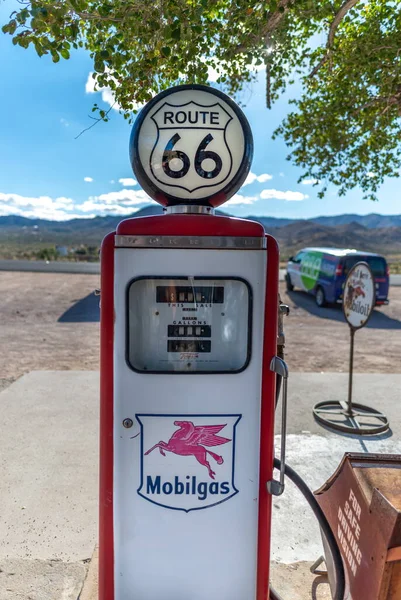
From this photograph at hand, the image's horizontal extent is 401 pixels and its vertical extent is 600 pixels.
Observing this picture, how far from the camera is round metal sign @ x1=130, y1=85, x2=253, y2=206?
1796 mm

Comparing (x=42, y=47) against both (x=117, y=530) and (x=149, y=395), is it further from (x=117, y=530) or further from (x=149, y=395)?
(x=117, y=530)

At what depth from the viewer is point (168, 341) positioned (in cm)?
179

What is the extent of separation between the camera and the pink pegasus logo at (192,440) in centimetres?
178

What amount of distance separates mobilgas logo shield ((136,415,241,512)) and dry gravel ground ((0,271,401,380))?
4.05 meters

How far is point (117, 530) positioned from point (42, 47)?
9.35 feet

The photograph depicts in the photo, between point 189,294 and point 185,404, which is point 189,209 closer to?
point 189,294

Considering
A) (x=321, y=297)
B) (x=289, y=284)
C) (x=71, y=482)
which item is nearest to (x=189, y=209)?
(x=71, y=482)

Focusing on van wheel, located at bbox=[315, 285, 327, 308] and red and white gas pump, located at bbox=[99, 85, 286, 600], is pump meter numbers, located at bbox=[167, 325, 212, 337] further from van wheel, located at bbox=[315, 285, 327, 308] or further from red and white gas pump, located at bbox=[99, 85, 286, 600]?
van wheel, located at bbox=[315, 285, 327, 308]

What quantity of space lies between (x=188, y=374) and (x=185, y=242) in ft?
1.70

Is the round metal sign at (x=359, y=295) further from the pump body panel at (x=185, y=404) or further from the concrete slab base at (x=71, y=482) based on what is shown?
the pump body panel at (x=185, y=404)

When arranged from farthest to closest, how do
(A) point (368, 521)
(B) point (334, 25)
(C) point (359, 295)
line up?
(B) point (334, 25), (C) point (359, 295), (A) point (368, 521)

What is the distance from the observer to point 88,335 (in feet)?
26.6

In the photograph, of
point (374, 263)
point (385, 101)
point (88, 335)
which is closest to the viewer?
point (385, 101)

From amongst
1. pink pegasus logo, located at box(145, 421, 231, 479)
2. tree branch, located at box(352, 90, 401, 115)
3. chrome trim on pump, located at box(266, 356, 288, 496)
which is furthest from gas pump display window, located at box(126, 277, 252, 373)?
tree branch, located at box(352, 90, 401, 115)
